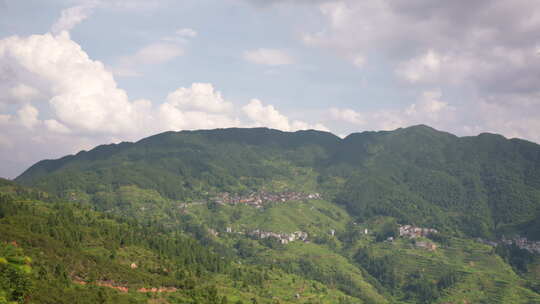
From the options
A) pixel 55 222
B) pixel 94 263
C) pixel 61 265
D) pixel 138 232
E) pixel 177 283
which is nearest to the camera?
pixel 61 265

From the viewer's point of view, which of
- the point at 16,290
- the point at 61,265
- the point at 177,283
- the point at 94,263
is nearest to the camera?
the point at 16,290

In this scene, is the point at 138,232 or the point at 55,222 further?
Answer: the point at 138,232

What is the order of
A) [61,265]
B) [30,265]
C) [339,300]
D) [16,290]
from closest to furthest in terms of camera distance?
1. [16,290]
2. [30,265]
3. [61,265]
4. [339,300]

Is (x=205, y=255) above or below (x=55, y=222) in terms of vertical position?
below

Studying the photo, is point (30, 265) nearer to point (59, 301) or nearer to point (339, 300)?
point (59, 301)

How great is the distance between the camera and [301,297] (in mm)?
181000

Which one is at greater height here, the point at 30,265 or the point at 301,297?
the point at 30,265

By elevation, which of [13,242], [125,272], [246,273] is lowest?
[246,273]

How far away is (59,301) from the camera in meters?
81.4

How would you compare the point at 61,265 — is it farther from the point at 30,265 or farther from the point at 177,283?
the point at 177,283

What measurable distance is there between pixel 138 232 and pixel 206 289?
60.9 meters

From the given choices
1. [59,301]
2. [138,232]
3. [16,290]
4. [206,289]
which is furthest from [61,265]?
[138,232]

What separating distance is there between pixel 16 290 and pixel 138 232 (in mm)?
105962

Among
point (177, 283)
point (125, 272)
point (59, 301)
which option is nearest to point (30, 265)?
point (59, 301)
